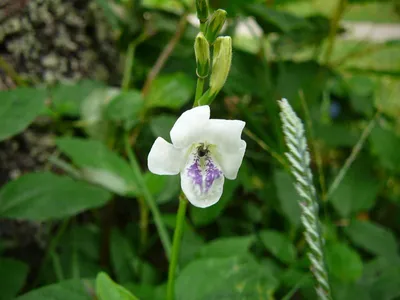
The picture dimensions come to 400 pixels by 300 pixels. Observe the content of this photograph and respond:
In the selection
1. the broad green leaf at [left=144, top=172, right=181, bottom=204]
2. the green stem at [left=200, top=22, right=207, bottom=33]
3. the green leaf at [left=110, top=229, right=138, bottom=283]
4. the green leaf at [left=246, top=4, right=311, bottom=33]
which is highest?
the green leaf at [left=246, top=4, right=311, bottom=33]

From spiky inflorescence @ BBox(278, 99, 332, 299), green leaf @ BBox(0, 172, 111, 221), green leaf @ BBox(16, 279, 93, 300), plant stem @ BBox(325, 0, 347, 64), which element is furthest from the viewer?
plant stem @ BBox(325, 0, 347, 64)

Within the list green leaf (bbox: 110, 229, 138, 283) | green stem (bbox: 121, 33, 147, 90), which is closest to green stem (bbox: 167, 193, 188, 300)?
green leaf (bbox: 110, 229, 138, 283)

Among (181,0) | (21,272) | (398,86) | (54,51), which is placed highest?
(398,86)

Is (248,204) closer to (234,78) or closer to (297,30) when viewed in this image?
(234,78)

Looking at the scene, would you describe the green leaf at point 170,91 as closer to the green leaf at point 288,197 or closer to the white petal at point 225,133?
the green leaf at point 288,197

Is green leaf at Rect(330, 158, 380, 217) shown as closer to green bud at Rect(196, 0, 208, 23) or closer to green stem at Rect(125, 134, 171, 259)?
green stem at Rect(125, 134, 171, 259)

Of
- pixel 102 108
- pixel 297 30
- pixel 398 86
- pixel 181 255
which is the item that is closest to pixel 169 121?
pixel 102 108

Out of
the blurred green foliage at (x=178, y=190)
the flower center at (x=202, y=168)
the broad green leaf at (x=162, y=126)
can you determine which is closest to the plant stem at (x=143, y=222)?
the blurred green foliage at (x=178, y=190)
